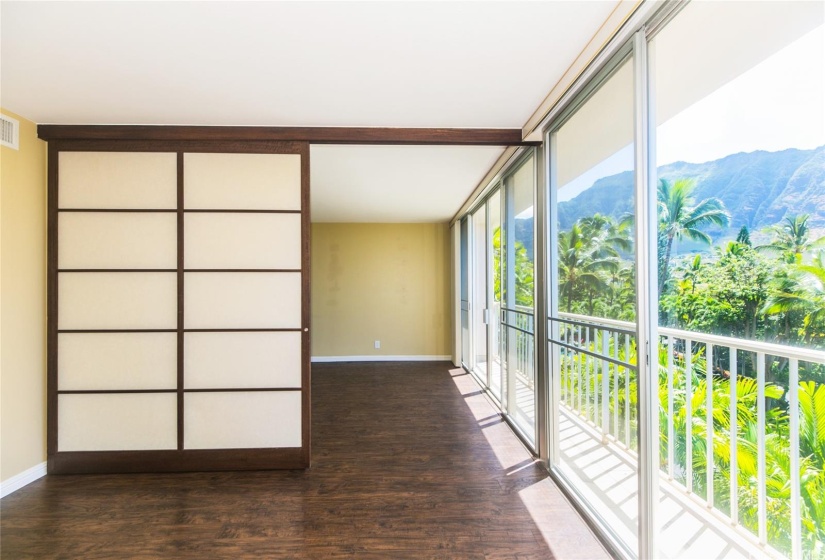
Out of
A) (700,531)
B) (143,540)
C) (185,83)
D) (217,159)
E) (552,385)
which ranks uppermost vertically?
(185,83)

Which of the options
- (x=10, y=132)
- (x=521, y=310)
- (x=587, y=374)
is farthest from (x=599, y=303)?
(x=10, y=132)

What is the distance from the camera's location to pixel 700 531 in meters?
1.98

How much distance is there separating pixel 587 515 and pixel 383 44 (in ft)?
8.45

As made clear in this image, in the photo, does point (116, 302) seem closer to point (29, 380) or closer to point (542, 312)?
point (29, 380)

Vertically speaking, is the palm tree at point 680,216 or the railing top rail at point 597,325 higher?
the palm tree at point 680,216

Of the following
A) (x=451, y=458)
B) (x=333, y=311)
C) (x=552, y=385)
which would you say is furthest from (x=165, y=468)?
(x=333, y=311)

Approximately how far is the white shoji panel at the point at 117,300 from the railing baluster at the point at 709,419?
126 inches

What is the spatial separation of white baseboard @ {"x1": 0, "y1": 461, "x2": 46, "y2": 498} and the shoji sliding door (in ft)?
0.26

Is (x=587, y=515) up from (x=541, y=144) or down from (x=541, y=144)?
down

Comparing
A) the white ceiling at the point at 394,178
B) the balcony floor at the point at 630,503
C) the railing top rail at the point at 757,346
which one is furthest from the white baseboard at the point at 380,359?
the railing top rail at the point at 757,346

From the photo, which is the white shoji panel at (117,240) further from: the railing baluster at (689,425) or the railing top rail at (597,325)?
the railing baluster at (689,425)

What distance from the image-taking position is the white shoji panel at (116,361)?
118 inches

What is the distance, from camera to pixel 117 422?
3000 mm

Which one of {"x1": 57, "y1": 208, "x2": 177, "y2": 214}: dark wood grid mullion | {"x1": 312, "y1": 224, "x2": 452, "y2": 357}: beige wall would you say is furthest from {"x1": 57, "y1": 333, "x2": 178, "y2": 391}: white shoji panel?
{"x1": 312, "y1": 224, "x2": 452, "y2": 357}: beige wall
